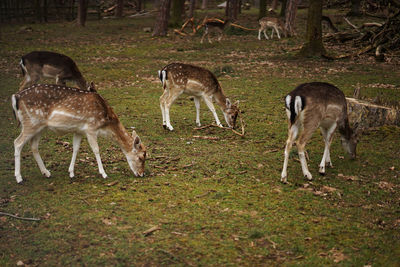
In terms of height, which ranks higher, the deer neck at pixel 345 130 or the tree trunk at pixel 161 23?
the tree trunk at pixel 161 23

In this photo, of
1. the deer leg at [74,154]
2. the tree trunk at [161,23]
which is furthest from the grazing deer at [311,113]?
the tree trunk at [161,23]

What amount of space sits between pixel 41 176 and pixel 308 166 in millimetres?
4049

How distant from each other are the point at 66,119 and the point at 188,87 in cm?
346

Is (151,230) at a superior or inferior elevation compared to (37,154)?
inferior

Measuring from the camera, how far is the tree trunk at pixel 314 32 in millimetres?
15516

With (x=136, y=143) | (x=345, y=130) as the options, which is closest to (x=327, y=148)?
(x=345, y=130)

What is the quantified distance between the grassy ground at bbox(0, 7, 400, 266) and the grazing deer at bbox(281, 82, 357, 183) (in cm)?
49

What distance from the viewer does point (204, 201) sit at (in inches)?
241

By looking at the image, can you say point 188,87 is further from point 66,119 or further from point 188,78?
point 66,119

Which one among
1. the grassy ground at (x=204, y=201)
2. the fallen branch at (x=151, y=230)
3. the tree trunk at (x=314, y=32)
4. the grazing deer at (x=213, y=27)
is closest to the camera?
the grassy ground at (x=204, y=201)

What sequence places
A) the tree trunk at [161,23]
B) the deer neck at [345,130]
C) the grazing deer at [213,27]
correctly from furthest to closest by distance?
1. the tree trunk at [161,23]
2. the grazing deer at [213,27]
3. the deer neck at [345,130]

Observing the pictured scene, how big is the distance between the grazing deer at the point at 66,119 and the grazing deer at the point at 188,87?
2518mm

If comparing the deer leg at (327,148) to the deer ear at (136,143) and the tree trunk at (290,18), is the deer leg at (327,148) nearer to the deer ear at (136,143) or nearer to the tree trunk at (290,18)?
the deer ear at (136,143)

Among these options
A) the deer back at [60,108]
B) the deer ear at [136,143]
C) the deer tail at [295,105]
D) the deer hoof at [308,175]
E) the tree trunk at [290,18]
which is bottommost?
the deer hoof at [308,175]
